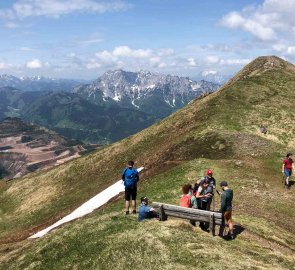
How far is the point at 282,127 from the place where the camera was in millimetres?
73625

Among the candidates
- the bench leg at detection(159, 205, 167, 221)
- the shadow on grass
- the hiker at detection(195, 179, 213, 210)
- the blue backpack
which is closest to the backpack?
the hiker at detection(195, 179, 213, 210)

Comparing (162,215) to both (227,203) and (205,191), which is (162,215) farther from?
(227,203)

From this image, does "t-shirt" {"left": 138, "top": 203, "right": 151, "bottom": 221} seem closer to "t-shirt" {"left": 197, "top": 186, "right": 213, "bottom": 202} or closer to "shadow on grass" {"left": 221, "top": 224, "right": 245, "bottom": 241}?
"t-shirt" {"left": 197, "top": 186, "right": 213, "bottom": 202}

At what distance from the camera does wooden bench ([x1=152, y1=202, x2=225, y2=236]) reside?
86.5 ft

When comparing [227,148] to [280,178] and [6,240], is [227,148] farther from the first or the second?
[6,240]

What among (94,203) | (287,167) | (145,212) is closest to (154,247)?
(145,212)

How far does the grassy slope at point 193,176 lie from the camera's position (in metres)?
27.8

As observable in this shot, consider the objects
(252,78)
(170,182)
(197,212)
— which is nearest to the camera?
(197,212)

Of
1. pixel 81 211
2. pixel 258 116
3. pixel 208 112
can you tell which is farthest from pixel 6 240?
pixel 258 116

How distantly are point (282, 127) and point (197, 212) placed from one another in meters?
52.1

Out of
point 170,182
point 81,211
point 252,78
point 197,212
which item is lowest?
point 81,211

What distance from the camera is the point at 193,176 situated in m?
47.4

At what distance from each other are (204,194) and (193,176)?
18.8 m

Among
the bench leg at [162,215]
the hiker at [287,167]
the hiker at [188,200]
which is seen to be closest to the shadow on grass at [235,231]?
the hiker at [188,200]
